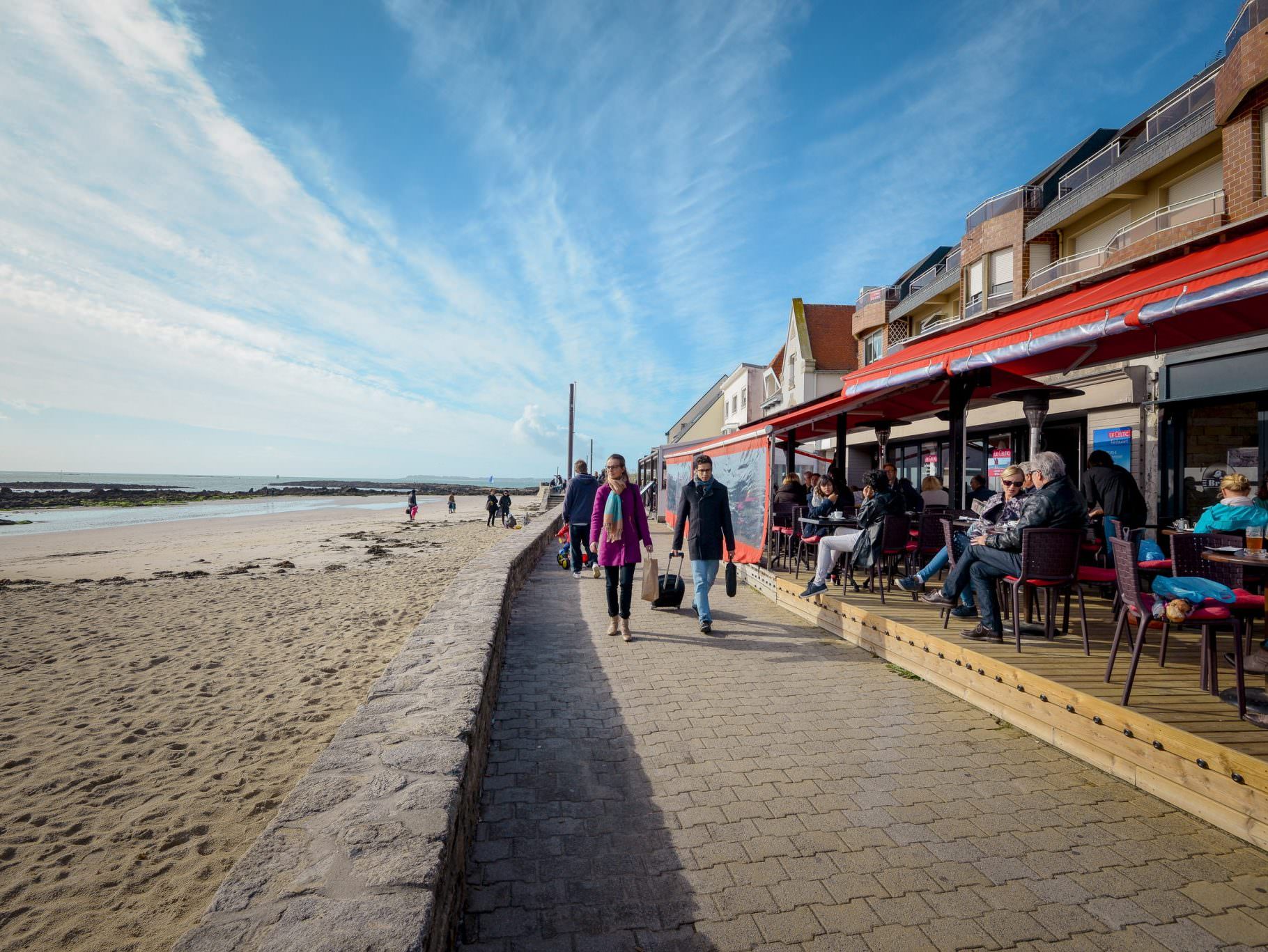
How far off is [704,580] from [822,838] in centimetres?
397

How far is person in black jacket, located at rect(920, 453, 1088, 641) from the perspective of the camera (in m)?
4.55

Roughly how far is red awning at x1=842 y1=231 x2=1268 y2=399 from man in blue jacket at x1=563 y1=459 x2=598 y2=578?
14.3 feet

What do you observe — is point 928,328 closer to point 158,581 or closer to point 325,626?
point 325,626

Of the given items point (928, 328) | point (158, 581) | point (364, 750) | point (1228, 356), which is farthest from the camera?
point (928, 328)

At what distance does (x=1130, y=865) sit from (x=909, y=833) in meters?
0.85

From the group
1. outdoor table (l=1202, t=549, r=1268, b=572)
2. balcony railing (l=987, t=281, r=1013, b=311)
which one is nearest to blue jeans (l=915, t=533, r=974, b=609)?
outdoor table (l=1202, t=549, r=1268, b=572)

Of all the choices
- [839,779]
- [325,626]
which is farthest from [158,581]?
[839,779]

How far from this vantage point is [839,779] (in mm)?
3393

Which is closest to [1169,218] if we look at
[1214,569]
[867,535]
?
[867,535]

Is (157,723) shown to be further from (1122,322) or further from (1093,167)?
(1093,167)

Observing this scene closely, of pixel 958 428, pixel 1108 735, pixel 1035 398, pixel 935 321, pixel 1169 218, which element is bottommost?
pixel 1108 735

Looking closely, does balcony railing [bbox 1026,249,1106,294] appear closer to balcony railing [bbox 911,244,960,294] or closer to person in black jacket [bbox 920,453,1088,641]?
balcony railing [bbox 911,244,960,294]

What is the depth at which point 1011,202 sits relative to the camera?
62.0 ft

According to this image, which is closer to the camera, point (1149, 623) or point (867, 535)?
point (1149, 623)
